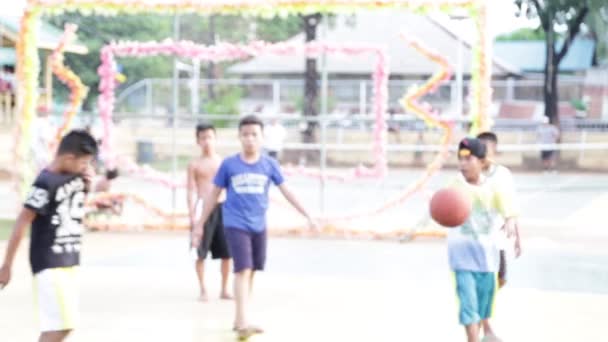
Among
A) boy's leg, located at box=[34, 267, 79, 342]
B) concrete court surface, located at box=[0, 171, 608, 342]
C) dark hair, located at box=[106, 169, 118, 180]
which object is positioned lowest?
concrete court surface, located at box=[0, 171, 608, 342]

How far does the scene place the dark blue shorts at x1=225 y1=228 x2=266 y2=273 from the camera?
335 inches

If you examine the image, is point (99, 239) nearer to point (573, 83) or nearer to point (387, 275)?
point (387, 275)

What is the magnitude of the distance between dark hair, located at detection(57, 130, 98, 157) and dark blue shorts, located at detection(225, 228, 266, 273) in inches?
99.5

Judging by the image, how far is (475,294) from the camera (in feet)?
24.4

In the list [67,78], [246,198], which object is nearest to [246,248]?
[246,198]

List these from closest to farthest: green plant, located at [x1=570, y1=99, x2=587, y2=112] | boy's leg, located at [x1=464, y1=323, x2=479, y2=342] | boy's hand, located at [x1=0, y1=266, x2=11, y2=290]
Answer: boy's hand, located at [x1=0, y1=266, x2=11, y2=290]
boy's leg, located at [x1=464, y1=323, x2=479, y2=342]
green plant, located at [x1=570, y1=99, x2=587, y2=112]

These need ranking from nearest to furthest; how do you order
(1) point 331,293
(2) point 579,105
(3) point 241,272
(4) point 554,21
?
(3) point 241,272
(1) point 331,293
(4) point 554,21
(2) point 579,105

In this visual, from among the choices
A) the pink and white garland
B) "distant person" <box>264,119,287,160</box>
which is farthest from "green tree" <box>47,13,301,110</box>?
the pink and white garland

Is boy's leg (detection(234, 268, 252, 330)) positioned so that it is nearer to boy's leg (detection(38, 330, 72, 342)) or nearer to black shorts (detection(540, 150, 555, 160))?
boy's leg (detection(38, 330, 72, 342))

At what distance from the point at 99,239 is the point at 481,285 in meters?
8.34

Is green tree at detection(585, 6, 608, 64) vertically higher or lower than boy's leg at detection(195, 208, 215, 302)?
higher

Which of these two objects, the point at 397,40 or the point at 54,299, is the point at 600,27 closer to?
the point at 397,40

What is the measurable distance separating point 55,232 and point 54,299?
36 centimetres

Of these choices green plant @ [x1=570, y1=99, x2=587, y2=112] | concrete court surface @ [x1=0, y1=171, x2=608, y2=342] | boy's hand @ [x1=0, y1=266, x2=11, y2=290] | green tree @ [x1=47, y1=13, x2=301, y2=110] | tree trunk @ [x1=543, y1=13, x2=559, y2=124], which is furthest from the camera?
green tree @ [x1=47, y1=13, x2=301, y2=110]
